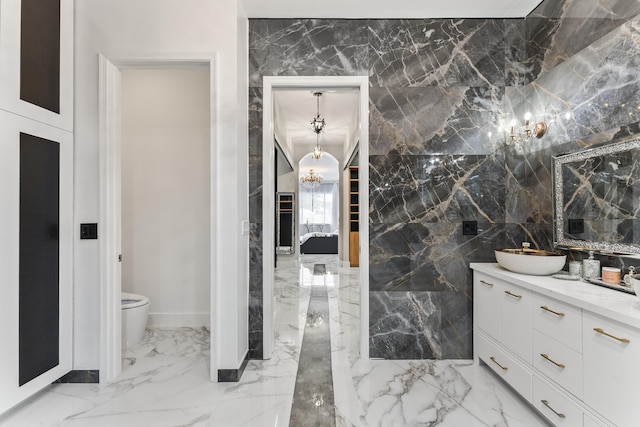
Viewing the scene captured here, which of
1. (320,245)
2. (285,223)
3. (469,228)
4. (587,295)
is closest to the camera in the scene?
(587,295)

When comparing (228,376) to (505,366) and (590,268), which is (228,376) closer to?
(505,366)

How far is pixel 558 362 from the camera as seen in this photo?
167 cm

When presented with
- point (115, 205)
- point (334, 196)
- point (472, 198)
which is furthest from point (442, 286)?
point (334, 196)

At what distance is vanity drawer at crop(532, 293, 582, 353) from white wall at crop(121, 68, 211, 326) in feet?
9.52

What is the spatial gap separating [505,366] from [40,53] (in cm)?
371

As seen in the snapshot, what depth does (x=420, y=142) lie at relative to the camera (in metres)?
2.61

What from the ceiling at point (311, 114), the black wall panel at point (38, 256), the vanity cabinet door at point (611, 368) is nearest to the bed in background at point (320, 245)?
the ceiling at point (311, 114)

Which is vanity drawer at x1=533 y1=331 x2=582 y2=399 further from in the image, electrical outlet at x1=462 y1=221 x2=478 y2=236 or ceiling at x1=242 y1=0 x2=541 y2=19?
ceiling at x1=242 y1=0 x2=541 y2=19

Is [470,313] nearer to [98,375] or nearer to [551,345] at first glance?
[551,345]

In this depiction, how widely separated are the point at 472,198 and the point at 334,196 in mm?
10184

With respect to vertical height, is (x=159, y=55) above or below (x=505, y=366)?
above

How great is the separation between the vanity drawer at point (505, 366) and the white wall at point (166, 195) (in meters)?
2.64

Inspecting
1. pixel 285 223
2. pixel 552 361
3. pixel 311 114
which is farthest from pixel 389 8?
pixel 285 223

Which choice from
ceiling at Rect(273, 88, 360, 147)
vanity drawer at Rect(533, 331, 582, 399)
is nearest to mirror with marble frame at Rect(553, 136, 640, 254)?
vanity drawer at Rect(533, 331, 582, 399)
